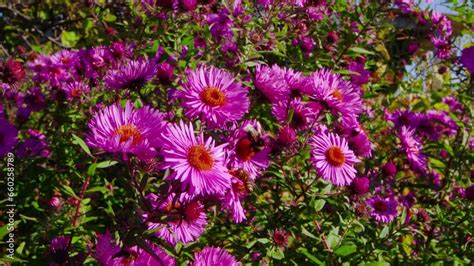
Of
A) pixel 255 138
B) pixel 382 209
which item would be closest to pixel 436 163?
pixel 382 209

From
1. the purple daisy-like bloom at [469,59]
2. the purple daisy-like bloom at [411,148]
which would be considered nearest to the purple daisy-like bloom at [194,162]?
the purple daisy-like bloom at [411,148]

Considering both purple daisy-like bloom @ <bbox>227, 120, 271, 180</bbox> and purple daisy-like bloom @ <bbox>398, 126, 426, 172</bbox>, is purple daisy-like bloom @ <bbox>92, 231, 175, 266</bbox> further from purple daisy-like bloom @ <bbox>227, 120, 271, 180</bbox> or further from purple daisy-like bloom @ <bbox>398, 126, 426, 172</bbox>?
purple daisy-like bloom @ <bbox>398, 126, 426, 172</bbox>

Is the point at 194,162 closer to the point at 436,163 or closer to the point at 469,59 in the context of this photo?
the point at 469,59

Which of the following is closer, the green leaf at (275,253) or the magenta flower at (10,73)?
the green leaf at (275,253)

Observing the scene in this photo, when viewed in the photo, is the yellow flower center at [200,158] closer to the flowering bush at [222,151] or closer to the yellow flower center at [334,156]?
the flowering bush at [222,151]

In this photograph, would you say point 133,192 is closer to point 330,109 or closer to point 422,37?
point 330,109

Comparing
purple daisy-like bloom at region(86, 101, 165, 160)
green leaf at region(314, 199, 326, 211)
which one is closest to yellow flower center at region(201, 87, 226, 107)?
purple daisy-like bloom at region(86, 101, 165, 160)

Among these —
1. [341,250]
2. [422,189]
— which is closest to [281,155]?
[341,250]
